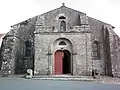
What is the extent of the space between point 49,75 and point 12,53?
594cm

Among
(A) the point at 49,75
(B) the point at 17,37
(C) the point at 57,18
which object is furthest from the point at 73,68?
(B) the point at 17,37

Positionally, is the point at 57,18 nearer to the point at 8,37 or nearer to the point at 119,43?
the point at 8,37

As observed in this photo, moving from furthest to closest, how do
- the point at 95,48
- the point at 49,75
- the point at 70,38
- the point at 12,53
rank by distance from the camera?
the point at 95,48, the point at 12,53, the point at 70,38, the point at 49,75

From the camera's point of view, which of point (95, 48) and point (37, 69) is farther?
point (95, 48)

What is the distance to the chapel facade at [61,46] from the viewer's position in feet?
63.3

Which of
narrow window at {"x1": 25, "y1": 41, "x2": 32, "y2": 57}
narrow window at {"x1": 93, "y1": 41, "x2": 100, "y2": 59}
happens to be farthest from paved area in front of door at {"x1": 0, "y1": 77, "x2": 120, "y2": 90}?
narrow window at {"x1": 25, "y1": 41, "x2": 32, "y2": 57}

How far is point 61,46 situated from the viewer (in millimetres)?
20422

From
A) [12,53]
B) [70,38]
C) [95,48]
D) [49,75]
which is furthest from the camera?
[95,48]

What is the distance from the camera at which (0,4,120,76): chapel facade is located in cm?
1930

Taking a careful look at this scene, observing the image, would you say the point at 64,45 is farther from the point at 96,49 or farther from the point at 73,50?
the point at 96,49

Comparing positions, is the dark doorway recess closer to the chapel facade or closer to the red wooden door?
the chapel facade

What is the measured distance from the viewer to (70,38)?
19.8 m

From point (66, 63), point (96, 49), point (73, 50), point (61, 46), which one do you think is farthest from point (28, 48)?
point (96, 49)

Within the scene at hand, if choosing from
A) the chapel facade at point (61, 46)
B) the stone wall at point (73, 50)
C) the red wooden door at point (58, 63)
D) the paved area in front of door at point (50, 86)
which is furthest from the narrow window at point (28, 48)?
the paved area in front of door at point (50, 86)
